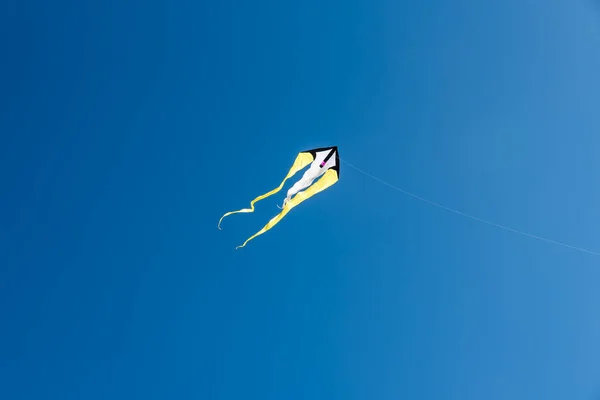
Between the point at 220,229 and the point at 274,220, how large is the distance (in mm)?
3337

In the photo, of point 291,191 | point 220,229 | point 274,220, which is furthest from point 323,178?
point 220,229

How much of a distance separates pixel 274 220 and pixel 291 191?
70 centimetres

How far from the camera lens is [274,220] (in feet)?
23.5

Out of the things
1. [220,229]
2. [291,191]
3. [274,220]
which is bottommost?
[274,220]

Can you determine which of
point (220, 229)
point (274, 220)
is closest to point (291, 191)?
point (274, 220)

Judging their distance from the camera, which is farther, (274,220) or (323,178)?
(323,178)

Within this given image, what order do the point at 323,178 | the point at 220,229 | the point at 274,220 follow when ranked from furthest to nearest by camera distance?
the point at 220,229
the point at 323,178
the point at 274,220

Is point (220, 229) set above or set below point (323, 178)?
above

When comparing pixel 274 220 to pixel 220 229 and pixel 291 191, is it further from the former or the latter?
pixel 220 229

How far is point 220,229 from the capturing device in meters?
10.1

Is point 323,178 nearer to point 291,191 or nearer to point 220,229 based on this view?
point 291,191

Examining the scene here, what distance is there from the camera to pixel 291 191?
7.45 meters

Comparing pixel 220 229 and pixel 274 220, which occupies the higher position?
pixel 220 229

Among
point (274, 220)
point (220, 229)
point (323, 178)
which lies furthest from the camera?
point (220, 229)
